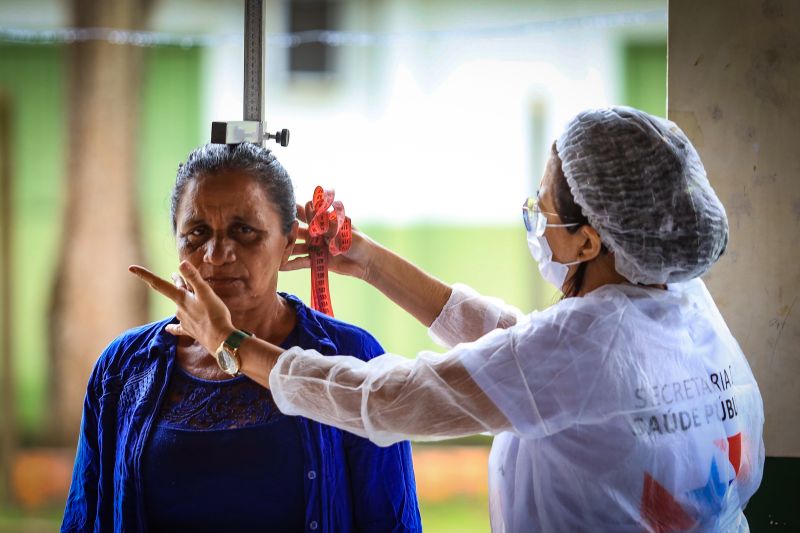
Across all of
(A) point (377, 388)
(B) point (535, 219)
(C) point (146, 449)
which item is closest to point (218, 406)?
(C) point (146, 449)

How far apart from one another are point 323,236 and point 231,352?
516 mm

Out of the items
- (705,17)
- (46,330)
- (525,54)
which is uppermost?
(525,54)

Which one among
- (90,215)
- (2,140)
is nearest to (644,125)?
(90,215)

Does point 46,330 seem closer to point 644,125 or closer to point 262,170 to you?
point 262,170

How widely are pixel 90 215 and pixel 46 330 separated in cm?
67

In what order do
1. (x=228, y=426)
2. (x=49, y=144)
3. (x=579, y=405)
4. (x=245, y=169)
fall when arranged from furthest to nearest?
(x=49, y=144)
(x=245, y=169)
(x=228, y=426)
(x=579, y=405)

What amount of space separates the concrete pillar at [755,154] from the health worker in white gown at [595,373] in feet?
1.77

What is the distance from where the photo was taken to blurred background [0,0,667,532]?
4254 millimetres

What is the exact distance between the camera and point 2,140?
4539 mm

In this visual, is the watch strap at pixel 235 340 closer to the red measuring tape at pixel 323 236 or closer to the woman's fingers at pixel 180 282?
the woman's fingers at pixel 180 282

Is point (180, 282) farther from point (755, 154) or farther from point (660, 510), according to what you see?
point (755, 154)

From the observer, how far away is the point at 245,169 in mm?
1869

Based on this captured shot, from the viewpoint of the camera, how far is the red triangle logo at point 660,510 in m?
1.54

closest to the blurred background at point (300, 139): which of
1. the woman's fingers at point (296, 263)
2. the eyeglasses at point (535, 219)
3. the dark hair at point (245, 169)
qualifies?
the woman's fingers at point (296, 263)
